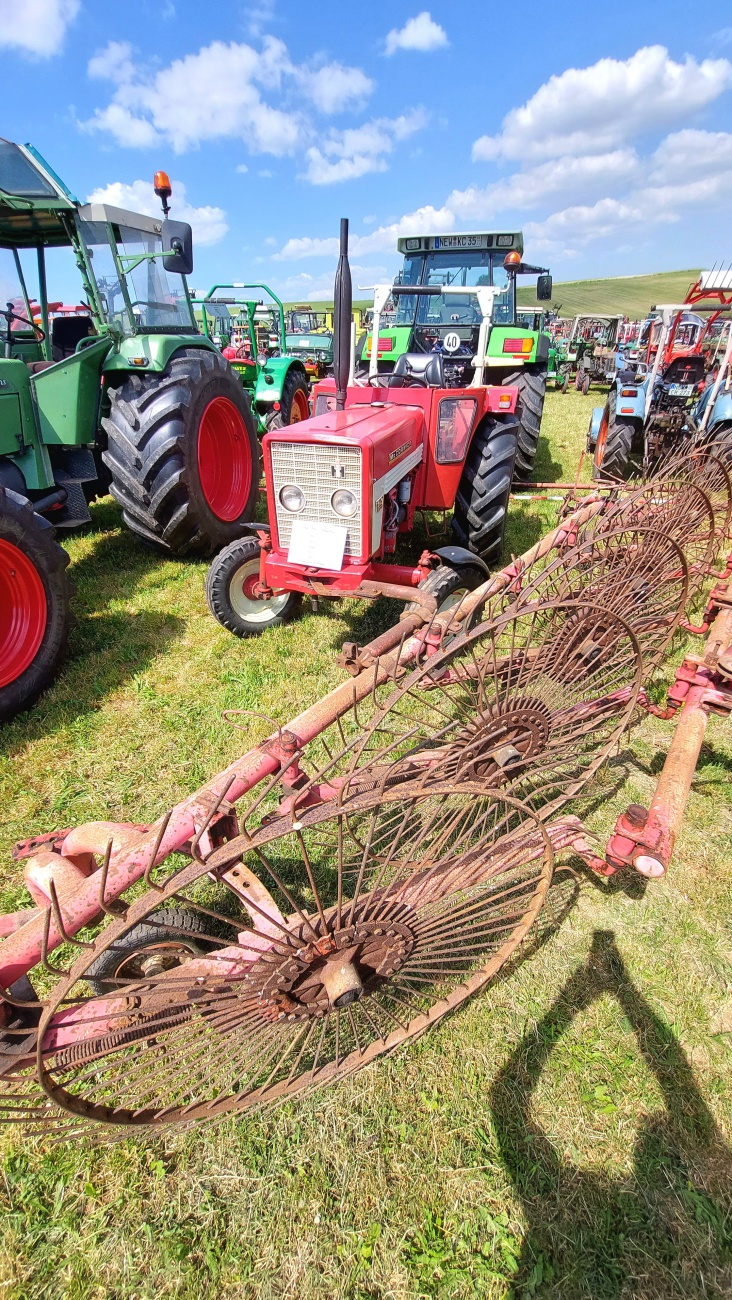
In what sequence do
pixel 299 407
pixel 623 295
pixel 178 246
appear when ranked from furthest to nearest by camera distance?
pixel 623 295 → pixel 299 407 → pixel 178 246

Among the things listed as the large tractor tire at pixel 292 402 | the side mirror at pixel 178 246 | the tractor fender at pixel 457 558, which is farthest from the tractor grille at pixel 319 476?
the large tractor tire at pixel 292 402

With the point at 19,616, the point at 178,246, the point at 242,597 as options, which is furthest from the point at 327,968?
the point at 178,246

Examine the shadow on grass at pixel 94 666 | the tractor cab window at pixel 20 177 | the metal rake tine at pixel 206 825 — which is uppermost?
the tractor cab window at pixel 20 177

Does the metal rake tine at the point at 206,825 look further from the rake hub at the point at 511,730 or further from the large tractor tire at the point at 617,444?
the large tractor tire at the point at 617,444

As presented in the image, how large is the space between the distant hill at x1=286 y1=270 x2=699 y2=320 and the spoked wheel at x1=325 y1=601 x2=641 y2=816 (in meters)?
41.1

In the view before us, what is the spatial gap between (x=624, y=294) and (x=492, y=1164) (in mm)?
63367

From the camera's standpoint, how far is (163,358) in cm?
446

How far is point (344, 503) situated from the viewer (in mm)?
3000

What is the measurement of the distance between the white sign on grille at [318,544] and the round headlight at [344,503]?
0.26ft

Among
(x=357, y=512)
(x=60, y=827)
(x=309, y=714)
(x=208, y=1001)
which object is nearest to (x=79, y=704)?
(x=60, y=827)

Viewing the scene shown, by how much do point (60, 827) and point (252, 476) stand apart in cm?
354

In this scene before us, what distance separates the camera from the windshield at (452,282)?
20.3 ft

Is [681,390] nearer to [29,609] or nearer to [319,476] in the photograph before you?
[319,476]

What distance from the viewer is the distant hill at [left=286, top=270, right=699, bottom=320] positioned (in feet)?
139
